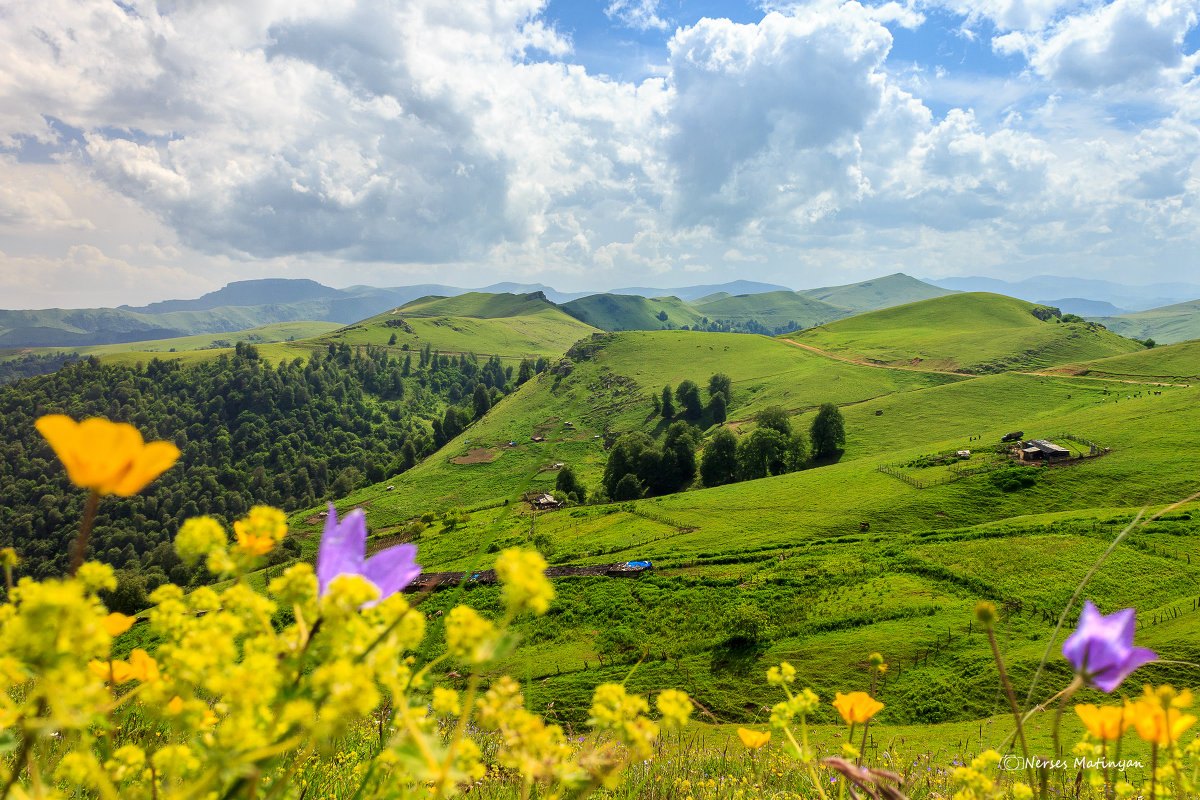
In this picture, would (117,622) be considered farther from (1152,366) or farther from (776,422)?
(1152,366)

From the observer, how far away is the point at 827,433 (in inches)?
2938

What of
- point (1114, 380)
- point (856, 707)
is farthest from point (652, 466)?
point (856, 707)

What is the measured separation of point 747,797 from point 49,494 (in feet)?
624

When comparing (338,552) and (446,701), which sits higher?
(338,552)

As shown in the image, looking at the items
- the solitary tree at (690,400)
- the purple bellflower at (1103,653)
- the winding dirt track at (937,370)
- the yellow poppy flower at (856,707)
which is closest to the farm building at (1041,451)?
the winding dirt track at (937,370)

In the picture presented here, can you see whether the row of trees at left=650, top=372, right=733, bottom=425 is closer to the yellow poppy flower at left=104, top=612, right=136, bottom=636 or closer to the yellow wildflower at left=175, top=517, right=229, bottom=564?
the yellow poppy flower at left=104, top=612, right=136, bottom=636

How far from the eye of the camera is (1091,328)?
117 m

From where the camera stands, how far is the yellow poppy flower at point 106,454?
1.10 meters

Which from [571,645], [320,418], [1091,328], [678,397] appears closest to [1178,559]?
[571,645]

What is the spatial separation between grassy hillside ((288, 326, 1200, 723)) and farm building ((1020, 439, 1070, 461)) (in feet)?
6.45

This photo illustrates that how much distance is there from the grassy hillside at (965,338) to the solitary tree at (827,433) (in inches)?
1763

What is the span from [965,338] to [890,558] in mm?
106300

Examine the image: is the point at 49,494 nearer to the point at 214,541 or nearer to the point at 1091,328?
the point at 214,541

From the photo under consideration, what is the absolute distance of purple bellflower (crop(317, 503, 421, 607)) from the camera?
1616mm
